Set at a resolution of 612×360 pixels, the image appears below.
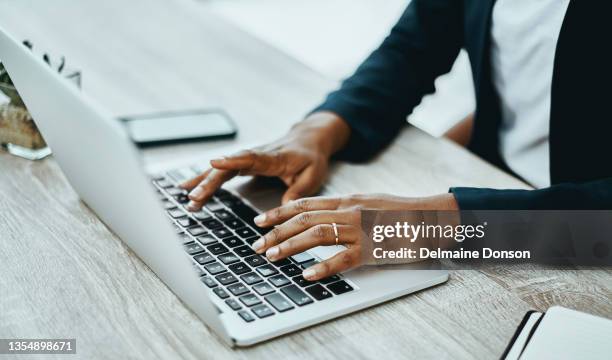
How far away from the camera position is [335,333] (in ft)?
2.55

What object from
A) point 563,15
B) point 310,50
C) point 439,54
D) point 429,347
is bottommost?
point 310,50

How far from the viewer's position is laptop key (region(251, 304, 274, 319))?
2.55ft

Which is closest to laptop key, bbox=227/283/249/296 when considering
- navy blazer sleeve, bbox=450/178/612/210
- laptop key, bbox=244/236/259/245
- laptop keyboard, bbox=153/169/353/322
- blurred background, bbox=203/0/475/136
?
laptop keyboard, bbox=153/169/353/322

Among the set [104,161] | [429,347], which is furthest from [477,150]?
[104,161]

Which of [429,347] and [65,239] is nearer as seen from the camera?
[429,347]

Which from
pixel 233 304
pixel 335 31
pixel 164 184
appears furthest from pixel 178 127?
pixel 335 31

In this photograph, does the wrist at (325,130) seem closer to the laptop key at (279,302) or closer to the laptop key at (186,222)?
the laptop key at (186,222)

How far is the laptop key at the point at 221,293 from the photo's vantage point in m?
0.80

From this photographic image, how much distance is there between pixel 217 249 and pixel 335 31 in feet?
10.6

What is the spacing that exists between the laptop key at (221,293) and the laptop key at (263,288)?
1.3 inches

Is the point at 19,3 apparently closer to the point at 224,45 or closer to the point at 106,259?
the point at 224,45

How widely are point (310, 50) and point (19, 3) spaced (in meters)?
2.14

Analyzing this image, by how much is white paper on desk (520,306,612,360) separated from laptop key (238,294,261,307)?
10.7 inches

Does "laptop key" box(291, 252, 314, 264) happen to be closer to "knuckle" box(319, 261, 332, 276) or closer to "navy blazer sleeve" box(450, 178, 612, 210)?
"knuckle" box(319, 261, 332, 276)
